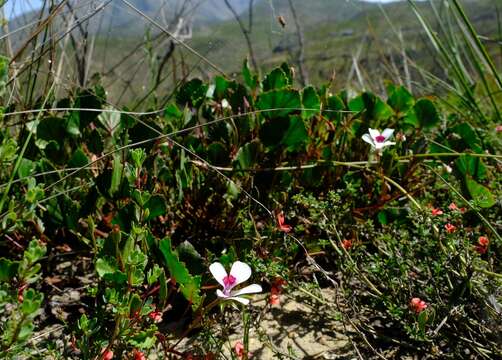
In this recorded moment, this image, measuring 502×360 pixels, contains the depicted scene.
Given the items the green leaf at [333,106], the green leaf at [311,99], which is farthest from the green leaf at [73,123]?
the green leaf at [333,106]

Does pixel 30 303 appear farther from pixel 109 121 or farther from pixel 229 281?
pixel 109 121

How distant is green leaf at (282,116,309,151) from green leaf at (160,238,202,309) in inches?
21.5

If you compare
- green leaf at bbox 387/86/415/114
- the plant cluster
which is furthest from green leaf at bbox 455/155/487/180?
green leaf at bbox 387/86/415/114

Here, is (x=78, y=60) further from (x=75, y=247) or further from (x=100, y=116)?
(x=75, y=247)

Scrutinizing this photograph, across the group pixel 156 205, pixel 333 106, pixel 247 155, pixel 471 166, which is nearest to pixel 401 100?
pixel 333 106

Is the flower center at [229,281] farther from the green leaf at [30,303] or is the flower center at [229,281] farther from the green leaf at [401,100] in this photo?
the green leaf at [401,100]

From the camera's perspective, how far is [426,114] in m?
1.70

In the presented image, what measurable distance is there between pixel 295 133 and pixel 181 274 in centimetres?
58

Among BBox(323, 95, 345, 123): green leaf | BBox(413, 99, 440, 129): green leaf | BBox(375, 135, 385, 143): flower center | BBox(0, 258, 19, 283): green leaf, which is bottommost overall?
BBox(413, 99, 440, 129): green leaf

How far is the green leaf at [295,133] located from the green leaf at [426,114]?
44 centimetres

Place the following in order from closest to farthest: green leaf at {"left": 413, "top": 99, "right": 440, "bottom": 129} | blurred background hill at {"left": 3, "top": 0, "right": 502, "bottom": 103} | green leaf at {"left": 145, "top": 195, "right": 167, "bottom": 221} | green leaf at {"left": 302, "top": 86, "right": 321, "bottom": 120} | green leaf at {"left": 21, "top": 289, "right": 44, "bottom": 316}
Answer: green leaf at {"left": 21, "top": 289, "right": 44, "bottom": 316}, green leaf at {"left": 145, "top": 195, "right": 167, "bottom": 221}, green leaf at {"left": 302, "top": 86, "right": 321, "bottom": 120}, green leaf at {"left": 413, "top": 99, "right": 440, "bottom": 129}, blurred background hill at {"left": 3, "top": 0, "right": 502, "bottom": 103}

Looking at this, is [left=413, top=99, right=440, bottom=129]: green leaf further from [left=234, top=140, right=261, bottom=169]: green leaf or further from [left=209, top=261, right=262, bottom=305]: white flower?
[left=209, top=261, right=262, bottom=305]: white flower

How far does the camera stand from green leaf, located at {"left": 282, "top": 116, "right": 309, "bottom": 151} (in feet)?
4.78

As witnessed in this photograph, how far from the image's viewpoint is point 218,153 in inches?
58.9
